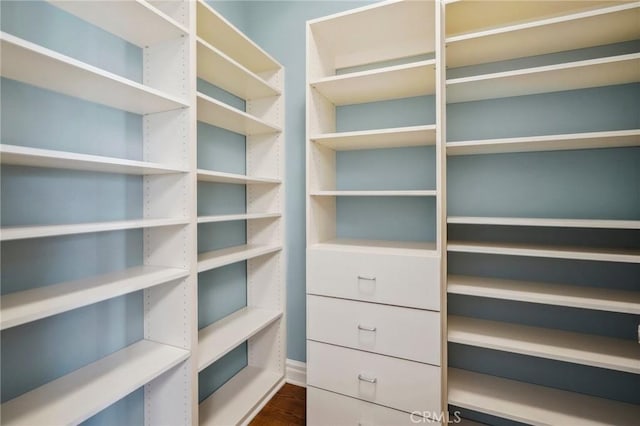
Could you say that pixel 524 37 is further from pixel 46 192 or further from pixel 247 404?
pixel 247 404

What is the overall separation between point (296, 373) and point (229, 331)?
2.16 ft

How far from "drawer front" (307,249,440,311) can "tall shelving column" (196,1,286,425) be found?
0.44 meters

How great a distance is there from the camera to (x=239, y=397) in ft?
5.95

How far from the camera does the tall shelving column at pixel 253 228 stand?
1650 mm

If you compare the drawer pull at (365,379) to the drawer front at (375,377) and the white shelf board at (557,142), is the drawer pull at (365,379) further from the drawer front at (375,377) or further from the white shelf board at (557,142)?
the white shelf board at (557,142)

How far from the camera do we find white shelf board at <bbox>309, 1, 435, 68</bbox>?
1558 mm

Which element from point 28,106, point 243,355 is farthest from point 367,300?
point 28,106

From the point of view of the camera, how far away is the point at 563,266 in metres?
1.53

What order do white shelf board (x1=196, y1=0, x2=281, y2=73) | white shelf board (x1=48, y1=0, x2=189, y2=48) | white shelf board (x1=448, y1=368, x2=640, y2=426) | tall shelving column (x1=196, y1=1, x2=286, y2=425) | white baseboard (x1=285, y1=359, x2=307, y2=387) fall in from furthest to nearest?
white baseboard (x1=285, y1=359, x2=307, y2=387), tall shelving column (x1=196, y1=1, x2=286, y2=425), white shelf board (x1=196, y1=0, x2=281, y2=73), white shelf board (x1=448, y1=368, x2=640, y2=426), white shelf board (x1=48, y1=0, x2=189, y2=48)

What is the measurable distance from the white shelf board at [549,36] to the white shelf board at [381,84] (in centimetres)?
16

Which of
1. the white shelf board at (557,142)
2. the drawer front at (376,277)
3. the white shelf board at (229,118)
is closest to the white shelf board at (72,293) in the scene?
the drawer front at (376,277)

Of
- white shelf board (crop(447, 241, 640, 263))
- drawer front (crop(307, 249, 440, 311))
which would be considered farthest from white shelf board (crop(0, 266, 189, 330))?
white shelf board (crop(447, 241, 640, 263))

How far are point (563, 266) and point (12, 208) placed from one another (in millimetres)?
2312

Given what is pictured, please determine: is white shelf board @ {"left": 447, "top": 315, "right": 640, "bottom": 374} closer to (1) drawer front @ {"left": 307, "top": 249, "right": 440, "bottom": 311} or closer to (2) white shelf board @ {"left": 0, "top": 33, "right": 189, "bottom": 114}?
(1) drawer front @ {"left": 307, "top": 249, "right": 440, "bottom": 311}
